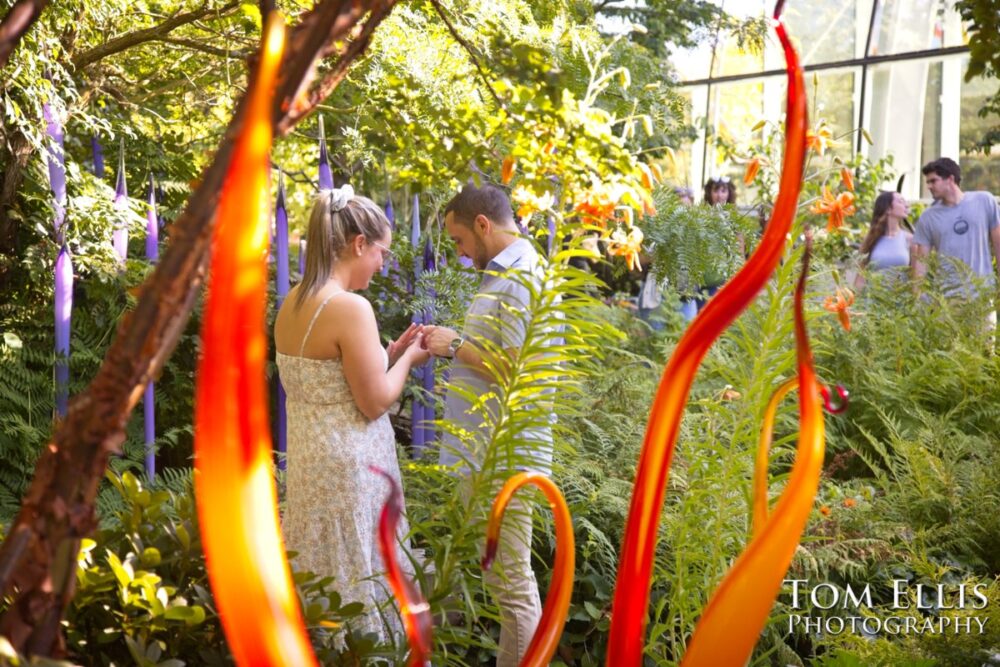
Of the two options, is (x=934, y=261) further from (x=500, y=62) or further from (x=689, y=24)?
(x=689, y=24)

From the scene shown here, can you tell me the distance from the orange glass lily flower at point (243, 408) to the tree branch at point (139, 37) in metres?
2.41

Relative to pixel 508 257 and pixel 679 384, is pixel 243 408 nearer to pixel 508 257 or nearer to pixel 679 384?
pixel 679 384

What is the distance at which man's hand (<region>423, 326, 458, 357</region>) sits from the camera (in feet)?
8.68

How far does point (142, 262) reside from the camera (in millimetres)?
4039

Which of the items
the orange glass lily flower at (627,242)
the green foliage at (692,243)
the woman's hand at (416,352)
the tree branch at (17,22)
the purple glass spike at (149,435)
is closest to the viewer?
the tree branch at (17,22)

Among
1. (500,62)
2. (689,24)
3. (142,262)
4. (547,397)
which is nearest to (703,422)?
(547,397)

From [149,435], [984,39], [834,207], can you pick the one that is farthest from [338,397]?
[834,207]

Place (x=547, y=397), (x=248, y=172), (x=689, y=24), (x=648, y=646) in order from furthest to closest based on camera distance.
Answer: (x=689, y=24)
(x=648, y=646)
(x=547, y=397)
(x=248, y=172)

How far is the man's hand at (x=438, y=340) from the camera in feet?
8.68

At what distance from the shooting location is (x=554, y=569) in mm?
1451

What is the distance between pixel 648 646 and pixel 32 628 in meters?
1.67

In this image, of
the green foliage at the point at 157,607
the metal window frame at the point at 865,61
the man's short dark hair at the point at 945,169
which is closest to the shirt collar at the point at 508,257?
the green foliage at the point at 157,607

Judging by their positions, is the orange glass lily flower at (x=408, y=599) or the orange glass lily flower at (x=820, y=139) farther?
the orange glass lily flower at (x=820, y=139)

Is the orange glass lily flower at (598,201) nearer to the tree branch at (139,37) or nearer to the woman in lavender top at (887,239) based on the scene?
the tree branch at (139,37)
